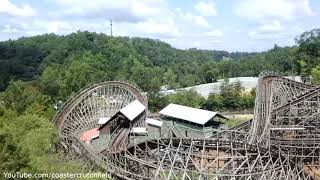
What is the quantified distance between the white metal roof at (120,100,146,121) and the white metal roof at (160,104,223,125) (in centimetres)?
683

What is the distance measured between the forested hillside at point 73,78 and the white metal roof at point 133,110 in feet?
20.7

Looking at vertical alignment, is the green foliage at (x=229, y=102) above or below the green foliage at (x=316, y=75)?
below

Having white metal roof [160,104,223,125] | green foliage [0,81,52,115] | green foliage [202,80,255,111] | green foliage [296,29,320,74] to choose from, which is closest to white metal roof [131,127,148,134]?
white metal roof [160,104,223,125]

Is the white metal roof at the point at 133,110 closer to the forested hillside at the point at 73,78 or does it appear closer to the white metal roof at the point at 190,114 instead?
the forested hillside at the point at 73,78

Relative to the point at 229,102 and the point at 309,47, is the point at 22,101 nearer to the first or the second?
the point at 229,102

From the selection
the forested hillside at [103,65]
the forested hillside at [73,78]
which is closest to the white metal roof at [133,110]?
the forested hillside at [73,78]

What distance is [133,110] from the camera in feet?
128

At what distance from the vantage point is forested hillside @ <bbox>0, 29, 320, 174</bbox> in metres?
26.1

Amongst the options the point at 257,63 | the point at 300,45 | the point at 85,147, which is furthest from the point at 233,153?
the point at 257,63

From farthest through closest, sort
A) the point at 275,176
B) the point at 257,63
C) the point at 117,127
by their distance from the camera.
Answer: the point at 257,63 < the point at 117,127 < the point at 275,176

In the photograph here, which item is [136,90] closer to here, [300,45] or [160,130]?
[160,130]

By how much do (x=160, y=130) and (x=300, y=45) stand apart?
1932 inches

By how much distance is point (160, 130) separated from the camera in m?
40.8

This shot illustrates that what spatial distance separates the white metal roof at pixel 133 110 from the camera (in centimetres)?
3759
